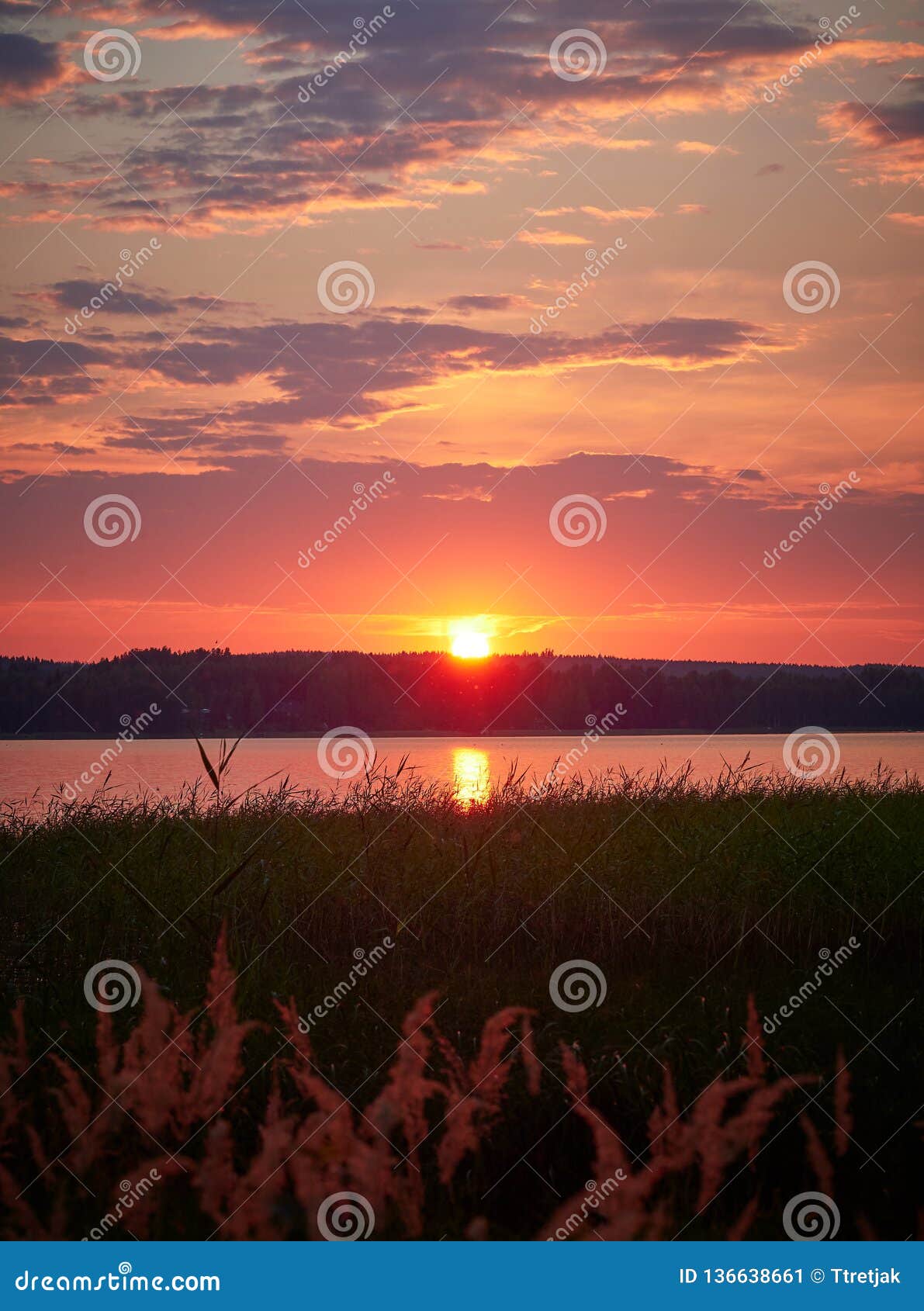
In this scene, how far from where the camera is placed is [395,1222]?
19.4ft

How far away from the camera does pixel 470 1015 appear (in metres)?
9.79

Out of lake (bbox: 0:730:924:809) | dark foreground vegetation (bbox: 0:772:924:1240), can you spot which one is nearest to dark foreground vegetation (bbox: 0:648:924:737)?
lake (bbox: 0:730:924:809)

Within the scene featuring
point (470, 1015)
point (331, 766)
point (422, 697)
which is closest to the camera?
point (470, 1015)

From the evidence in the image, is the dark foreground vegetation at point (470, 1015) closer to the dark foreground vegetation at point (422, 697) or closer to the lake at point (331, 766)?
the lake at point (331, 766)

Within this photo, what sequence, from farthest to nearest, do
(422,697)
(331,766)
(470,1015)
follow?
(422,697) → (331,766) → (470,1015)

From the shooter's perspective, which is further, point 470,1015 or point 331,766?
point 331,766

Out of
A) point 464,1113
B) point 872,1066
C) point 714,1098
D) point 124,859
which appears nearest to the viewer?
point 714,1098

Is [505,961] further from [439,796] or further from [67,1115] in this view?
[67,1115]

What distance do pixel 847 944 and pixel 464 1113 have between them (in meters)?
8.55

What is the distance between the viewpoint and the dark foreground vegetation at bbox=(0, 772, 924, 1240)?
5.49 meters

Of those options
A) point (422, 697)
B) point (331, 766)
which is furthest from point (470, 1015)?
point (422, 697)

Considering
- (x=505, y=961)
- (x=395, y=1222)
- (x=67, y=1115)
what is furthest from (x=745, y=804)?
(x=67, y=1115)

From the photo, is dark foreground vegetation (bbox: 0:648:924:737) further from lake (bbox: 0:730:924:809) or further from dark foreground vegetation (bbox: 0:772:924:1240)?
dark foreground vegetation (bbox: 0:772:924:1240)

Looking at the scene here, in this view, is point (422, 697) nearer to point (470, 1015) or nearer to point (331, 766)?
point (331, 766)
